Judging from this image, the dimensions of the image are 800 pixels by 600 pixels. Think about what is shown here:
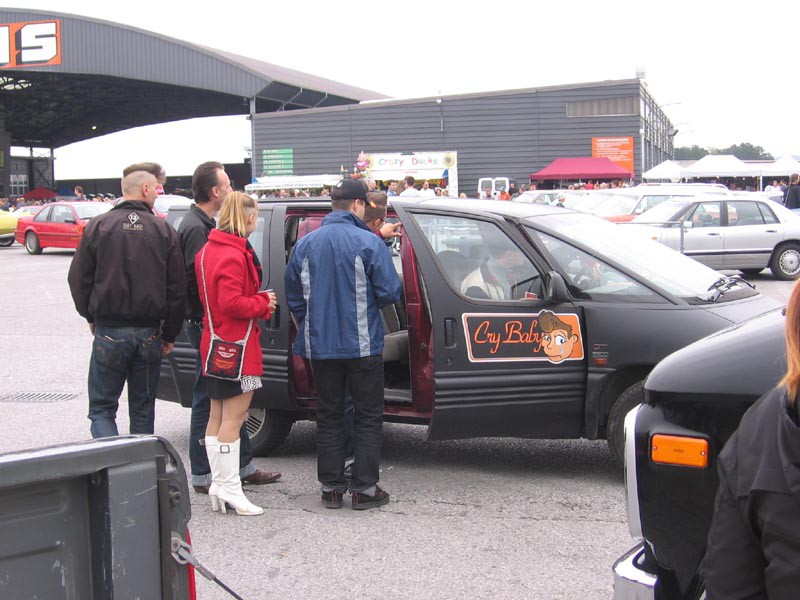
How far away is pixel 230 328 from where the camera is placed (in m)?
4.83

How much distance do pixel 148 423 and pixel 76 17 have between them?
142ft

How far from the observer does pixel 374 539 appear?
4.55 metres

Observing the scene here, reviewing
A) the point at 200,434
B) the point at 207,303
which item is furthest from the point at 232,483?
the point at 207,303

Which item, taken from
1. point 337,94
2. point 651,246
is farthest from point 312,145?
point 651,246

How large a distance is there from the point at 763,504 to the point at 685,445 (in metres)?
0.79

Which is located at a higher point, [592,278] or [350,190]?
[350,190]

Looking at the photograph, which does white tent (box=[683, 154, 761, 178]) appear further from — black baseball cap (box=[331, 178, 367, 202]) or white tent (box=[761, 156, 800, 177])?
black baseball cap (box=[331, 178, 367, 202])

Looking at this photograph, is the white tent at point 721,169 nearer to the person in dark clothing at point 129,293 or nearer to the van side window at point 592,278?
the van side window at point 592,278

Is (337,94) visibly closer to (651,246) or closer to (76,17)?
(76,17)

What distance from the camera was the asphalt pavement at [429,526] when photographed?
4.02 metres

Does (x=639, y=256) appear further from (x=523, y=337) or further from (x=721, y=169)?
(x=721, y=169)

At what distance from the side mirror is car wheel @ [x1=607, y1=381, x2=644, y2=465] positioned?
2.02ft

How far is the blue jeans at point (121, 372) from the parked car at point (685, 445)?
10.2ft

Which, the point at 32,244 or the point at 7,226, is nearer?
the point at 32,244
